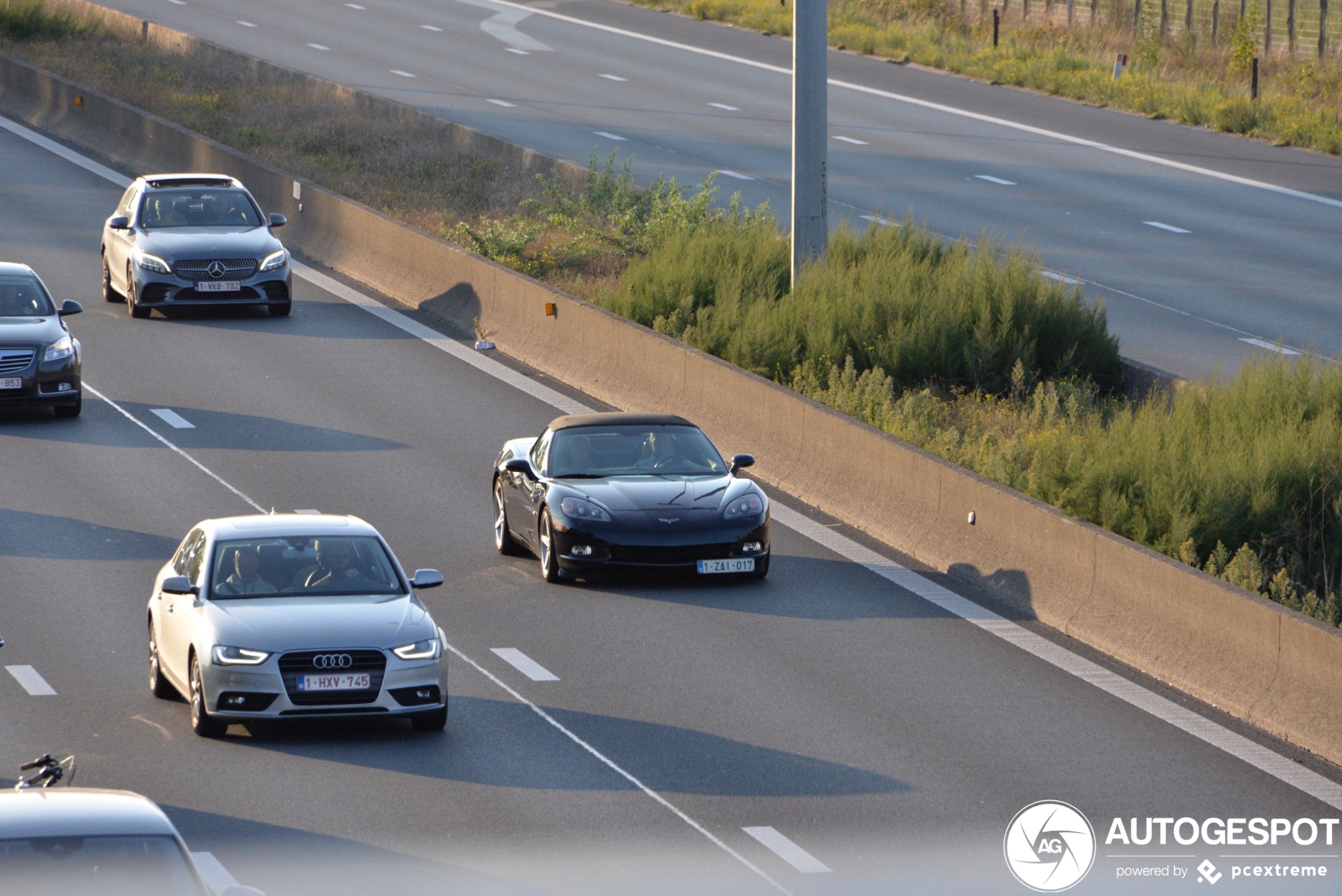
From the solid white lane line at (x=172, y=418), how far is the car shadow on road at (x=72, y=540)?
3970 mm

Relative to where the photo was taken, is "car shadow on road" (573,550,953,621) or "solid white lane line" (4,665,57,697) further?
"car shadow on road" (573,550,953,621)

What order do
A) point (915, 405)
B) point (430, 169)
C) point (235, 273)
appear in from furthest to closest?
point (430, 169), point (235, 273), point (915, 405)

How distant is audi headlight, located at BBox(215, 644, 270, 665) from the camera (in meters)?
12.2

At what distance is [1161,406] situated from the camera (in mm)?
18641

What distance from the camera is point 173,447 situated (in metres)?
21.3

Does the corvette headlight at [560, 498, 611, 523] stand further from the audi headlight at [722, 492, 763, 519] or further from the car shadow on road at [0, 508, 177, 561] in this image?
the car shadow on road at [0, 508, 177, 561]

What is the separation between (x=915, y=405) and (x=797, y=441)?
1465mm

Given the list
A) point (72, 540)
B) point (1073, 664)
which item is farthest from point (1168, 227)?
point (72, 540)

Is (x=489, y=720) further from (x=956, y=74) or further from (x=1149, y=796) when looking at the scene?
(x=956, y=74)

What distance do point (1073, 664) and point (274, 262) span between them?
16.6 m

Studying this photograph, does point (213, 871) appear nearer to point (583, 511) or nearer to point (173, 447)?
point (583, 511)

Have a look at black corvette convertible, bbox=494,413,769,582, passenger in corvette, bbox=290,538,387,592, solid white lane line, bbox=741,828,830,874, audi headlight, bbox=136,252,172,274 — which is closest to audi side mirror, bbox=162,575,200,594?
passenger in corvette, bbox=290,538,387,592

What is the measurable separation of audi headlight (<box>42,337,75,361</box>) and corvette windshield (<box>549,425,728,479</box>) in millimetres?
7221

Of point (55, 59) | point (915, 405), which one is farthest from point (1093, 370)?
point (55, 59)
